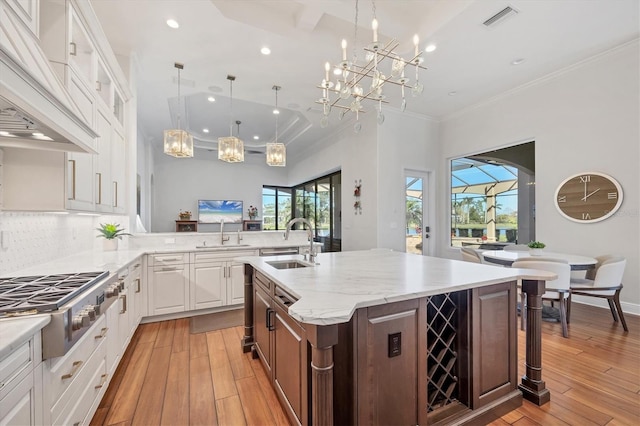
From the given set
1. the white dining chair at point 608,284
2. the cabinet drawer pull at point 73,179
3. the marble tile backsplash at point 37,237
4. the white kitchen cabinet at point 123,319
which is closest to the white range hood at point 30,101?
the cabinet drawer pull at point 73,179

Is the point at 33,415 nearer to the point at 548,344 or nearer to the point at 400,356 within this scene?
the point at 400,356

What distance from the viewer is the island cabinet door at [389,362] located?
4.37 feet

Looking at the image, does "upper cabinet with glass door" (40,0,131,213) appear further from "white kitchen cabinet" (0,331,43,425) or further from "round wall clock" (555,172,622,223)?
"round wall clock" (555,172,622,223)

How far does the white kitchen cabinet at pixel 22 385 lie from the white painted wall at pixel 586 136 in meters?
5.45

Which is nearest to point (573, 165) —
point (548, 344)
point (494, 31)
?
point (494, 31)

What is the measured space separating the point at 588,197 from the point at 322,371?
14.9 ft

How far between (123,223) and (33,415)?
10.3 feet

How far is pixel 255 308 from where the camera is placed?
7.92 ft

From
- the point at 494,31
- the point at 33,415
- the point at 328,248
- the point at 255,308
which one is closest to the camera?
the point at 33,415

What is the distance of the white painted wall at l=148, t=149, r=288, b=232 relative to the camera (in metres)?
7.98

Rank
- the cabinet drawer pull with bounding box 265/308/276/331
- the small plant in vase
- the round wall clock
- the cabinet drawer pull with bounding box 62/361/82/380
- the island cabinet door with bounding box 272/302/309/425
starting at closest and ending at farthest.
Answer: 1. the cabinet drawer pull with bounding box 62/361/82/380
2. the island cabinet door with bounding box 272/302/309/425
3. the cabinet drawer pull with bounding box 265/308/276/331
4. the round wall clock
5. the small plant in vase

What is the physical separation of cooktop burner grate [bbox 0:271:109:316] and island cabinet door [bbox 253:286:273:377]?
1.07 meters

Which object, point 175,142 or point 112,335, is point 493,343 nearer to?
point 112,335

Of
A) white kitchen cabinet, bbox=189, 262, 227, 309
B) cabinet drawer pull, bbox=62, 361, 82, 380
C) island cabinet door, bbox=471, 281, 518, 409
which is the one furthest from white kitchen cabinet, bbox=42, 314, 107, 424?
island cabinet door, bbox=471, 281, 518, 409
